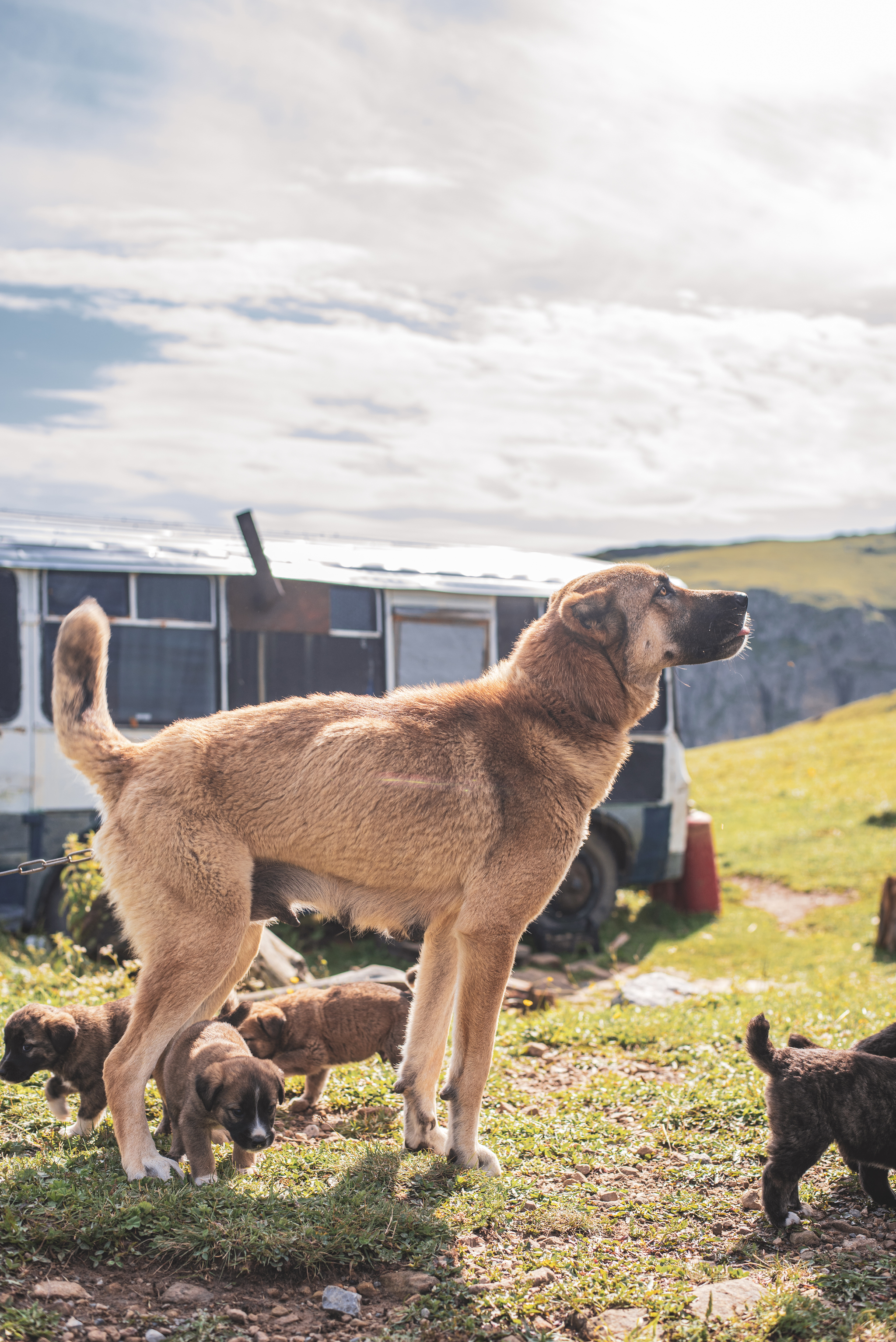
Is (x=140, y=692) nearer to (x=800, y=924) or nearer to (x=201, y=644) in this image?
(x=201, y=644)

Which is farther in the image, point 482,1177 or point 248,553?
point 248,553

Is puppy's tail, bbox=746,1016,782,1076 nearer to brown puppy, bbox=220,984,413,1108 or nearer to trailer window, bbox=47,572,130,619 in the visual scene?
brown puppy, bbox=220,984,413,1108

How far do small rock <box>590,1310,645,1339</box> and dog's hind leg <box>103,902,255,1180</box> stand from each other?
1.85 metres

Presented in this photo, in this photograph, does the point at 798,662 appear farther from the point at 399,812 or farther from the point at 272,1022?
the point at 399,812

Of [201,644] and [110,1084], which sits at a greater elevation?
[201,644]

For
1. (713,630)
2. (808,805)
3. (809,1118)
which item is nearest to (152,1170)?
(809,1118)

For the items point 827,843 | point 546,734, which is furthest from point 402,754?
point 827,843

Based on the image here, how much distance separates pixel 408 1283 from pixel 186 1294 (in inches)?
31.0

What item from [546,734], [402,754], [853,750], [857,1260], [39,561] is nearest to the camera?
[857,1260]

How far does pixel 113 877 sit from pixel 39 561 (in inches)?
232

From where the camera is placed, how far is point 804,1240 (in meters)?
4.09

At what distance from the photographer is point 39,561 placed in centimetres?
945

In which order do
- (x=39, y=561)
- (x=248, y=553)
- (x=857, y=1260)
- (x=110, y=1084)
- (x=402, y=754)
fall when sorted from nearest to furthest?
(x=857, y=1260) < (x=110, y=1084) < (x=402, y=754) < (x=39, y=561) < (x=248, y=553)

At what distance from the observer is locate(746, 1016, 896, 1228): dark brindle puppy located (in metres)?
4.23
